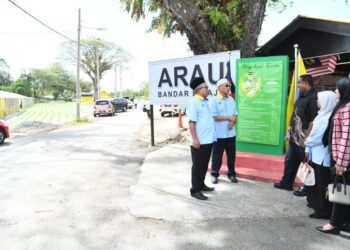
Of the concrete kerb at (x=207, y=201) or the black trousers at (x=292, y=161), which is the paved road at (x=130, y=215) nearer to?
the concrete kerb at (x=207, y=201)

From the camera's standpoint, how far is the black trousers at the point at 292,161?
4.80 m

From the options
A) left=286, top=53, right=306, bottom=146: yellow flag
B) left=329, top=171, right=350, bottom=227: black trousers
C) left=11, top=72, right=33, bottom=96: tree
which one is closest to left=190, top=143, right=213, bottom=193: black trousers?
left=329, top=171, right=350, bottom=227: black trousers

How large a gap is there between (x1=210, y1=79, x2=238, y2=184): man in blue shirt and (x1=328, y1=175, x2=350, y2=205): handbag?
217cm

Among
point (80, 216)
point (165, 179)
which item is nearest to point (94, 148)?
point (165, 179)

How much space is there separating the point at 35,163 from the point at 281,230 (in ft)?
19.9

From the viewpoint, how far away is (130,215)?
4.26 metres

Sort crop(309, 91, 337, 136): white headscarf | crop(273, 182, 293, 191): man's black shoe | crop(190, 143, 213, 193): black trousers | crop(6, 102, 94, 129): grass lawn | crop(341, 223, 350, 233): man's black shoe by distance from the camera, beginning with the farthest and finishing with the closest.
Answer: crop(6, 102, 94, 129): grass lawn < crop(273, 182, 293, 191): man's black shoe < crop(190, 143, 213, 193): black trousers < crop(309, 91, 337, 136): white headscarf < crop(341, 223, 350, 233): man's black shoe

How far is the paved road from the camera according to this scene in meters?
3.47

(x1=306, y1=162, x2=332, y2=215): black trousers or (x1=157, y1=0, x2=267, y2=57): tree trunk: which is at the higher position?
(x1=157, y1=0, x2=267, y2=57): tree trunk

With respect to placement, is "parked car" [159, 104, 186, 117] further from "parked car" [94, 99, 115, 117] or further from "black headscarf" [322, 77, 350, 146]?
"black headscarf" [322, 77, 350, 146]

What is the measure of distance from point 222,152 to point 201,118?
1301 mm

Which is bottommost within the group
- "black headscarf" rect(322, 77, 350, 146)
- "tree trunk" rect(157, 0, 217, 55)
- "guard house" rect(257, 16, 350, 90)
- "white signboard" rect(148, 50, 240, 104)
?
"black headscarf" rect(322, 77, 350, 146)

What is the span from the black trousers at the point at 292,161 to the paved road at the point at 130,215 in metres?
0.27

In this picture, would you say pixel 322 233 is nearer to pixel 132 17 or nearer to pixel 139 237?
pixel 139 237
